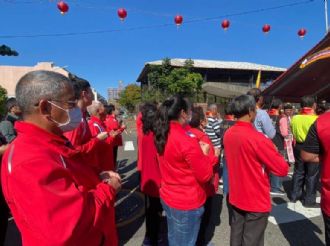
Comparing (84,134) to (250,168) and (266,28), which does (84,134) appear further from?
(266,28)

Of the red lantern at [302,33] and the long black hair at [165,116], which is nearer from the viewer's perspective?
the long black hair at [165,116]

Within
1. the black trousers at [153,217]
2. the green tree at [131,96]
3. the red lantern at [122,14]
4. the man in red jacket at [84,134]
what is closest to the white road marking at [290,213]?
the black trousers at [153,217]

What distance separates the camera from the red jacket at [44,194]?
112 centimetres

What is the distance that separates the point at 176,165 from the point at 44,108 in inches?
53.4

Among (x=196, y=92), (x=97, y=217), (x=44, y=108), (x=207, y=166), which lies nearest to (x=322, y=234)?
(x=207, y=166)

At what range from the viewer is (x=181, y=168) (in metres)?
2.44

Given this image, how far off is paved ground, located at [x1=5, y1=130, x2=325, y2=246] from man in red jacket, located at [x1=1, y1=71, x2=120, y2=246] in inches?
104

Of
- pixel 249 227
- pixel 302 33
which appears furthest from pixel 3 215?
pixel 302 33

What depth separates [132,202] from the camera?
5359 mm

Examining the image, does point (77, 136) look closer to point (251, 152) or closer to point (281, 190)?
point (251, 152)

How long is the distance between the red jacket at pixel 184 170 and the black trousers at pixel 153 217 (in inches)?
33.5

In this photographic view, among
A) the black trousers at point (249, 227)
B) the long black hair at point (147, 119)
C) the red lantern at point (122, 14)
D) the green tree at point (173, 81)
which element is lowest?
the black trousers at point (249, 227)

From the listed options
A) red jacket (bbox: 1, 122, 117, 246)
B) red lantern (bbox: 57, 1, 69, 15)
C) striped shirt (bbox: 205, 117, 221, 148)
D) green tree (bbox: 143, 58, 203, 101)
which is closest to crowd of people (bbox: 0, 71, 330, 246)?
red jacket (bbox: 1, 122, 117, 246)

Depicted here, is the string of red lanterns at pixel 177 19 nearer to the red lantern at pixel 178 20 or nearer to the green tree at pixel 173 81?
the red lantern at pixel 178 20
